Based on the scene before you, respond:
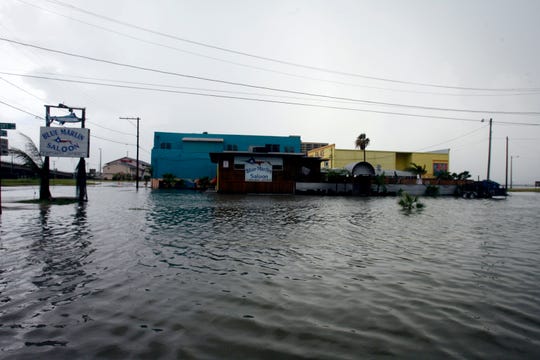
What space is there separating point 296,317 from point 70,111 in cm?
2585

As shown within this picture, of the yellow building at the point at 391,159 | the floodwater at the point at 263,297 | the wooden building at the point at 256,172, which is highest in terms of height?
the yellow building at the point at 391,159

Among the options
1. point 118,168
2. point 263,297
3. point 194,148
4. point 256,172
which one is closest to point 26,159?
point 256,172

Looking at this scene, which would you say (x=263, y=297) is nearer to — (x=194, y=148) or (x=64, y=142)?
(x=64, y=142)

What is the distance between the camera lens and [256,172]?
38.8 meters

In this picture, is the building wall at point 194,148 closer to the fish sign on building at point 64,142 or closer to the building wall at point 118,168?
the fish sign on building at point 64,142

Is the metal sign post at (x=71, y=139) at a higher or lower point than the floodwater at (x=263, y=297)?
higher

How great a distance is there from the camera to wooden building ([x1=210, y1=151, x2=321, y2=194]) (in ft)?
127

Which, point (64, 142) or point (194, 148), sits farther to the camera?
point (194, 148)

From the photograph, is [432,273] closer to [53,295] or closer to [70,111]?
A: [53,295]

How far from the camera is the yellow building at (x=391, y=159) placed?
65256 mm

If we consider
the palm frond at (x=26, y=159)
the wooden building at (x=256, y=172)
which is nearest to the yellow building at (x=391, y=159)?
the wooden building at (x=256, y=172)

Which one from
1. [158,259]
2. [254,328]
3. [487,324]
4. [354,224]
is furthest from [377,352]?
[354,224]

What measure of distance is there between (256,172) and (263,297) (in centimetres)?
3358

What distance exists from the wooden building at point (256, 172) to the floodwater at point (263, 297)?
28.1 metres
